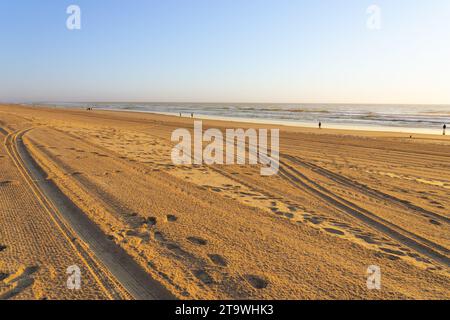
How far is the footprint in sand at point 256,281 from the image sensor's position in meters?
2.89

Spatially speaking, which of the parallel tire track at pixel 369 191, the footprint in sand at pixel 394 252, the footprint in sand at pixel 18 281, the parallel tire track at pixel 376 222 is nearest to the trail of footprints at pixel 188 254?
the footprint in sand at pixel 18 281

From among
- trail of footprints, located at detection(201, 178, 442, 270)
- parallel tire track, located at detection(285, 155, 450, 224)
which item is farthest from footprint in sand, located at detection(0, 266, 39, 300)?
parallel tire track, located at detection(285, 155, 450, 224)

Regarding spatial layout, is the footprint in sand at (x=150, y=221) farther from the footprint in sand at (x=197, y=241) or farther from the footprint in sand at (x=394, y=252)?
the footprint in sand at (x=394, y=252)

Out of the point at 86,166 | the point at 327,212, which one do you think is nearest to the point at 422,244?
the point at 327,212

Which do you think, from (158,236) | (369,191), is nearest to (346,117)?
(369,191)

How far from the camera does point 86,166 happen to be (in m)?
7.72

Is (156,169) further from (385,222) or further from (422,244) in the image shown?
(422,244)

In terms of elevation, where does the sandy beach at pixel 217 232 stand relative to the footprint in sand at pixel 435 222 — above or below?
above

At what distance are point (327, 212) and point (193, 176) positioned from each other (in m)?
3.48

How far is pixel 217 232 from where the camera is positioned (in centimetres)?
411

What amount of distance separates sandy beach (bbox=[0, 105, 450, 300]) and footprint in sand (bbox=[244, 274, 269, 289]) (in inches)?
0.4

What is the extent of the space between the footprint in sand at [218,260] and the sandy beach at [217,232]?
1 cm

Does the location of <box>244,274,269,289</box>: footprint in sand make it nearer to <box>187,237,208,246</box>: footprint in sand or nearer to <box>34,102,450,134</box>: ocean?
<box>187,237,208,246</box>: footprint in sand

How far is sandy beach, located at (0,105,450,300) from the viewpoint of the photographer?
9.50 feet
